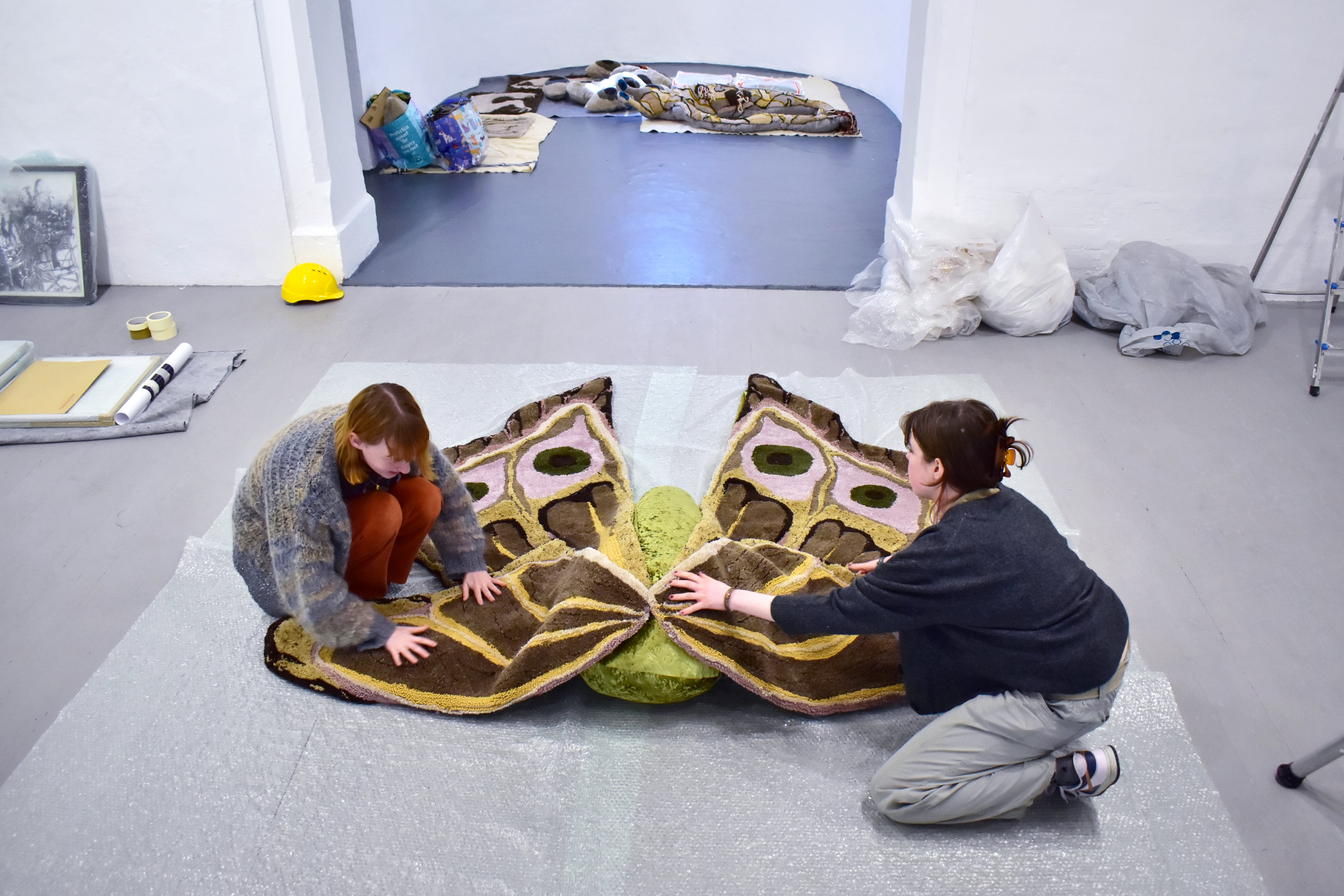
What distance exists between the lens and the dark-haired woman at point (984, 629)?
4.84 ft

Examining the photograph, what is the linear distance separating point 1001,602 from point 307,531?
3.90 ft

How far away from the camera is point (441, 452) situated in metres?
1.93

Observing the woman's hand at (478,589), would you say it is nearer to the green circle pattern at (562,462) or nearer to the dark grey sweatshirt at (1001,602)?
the green circle pattern at (562,462)

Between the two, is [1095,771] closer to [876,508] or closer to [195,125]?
[876,508]

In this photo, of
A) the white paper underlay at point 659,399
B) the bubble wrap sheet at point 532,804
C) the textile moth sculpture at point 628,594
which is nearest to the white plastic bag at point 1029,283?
the white paper underlay at point 659,399

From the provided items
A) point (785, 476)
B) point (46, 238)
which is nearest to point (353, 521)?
point (785, 476)

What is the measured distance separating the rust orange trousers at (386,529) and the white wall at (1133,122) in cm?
249

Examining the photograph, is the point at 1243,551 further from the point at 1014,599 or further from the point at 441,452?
the point at 441,452

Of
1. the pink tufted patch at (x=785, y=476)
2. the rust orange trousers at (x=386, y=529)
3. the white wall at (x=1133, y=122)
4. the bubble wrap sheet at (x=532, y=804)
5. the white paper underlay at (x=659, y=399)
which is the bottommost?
the bubble wrap sheet at (x=532, y=804)

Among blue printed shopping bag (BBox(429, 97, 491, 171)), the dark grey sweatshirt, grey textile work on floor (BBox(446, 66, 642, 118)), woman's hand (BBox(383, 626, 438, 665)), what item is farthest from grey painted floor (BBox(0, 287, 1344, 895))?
grey textile work on floor (BBox(446, 66, 642, 118))

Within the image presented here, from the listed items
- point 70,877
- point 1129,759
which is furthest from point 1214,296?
point 70,877

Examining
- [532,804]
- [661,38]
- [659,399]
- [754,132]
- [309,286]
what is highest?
[661,38]

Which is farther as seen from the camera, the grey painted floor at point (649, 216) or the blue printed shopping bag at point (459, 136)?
the blue printed shopping bag at point (459, 136)

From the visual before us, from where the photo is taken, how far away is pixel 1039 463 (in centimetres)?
272
